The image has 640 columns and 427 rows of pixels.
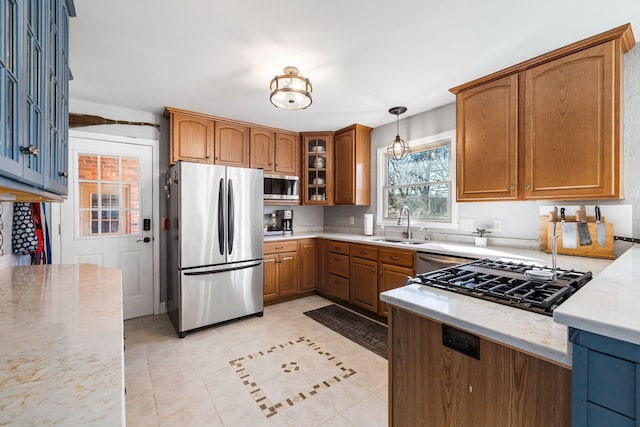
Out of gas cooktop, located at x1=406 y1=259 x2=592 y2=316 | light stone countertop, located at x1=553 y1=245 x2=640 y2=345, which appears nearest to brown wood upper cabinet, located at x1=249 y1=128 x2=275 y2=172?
gas cooktop, located at x1=406 y1=259 x2=592 y2=316

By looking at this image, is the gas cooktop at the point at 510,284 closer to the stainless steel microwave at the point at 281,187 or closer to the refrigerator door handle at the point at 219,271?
the refrigerator door handle at the point at 219,271

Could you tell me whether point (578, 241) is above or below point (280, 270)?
above

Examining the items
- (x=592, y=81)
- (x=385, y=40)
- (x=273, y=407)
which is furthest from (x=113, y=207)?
(x=592, y=81)

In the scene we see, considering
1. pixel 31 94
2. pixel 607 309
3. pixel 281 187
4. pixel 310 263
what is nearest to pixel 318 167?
pixel 281 187

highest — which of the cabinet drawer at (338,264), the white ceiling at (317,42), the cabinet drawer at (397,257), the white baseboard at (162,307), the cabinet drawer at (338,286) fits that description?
the white ceiling at (317,42)

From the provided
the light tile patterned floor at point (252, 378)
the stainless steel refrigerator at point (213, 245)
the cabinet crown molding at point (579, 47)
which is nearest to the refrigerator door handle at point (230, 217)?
the stainless steel refrigerator at point (213, 245)

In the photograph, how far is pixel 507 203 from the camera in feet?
8.68

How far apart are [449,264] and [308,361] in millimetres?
1407

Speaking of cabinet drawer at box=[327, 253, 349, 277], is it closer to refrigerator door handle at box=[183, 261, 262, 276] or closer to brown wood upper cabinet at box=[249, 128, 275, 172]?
refrigerator door handle at box=[183, 261, 262, 276]

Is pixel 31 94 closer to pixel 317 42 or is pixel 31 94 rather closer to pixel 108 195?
pixel 317 42

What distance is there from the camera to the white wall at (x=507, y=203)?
1965mm

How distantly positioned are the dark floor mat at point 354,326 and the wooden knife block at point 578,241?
1.60 metres

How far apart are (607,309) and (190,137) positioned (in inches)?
140

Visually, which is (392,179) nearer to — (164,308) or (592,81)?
(592,81)
